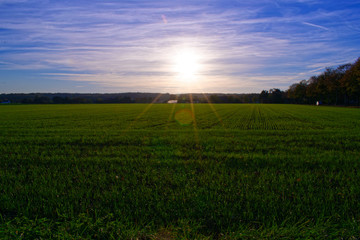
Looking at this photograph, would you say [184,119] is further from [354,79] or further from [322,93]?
[322,93]

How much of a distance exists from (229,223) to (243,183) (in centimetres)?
178

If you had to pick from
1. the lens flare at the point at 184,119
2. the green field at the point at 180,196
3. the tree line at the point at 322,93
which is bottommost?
the green field at the point at 180,196

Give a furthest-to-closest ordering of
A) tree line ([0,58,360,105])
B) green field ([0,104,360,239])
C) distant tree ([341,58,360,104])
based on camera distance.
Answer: tree line ([0,58,360,105]) < distant tree ([341,58,360,104]) < green field ([0,104,360,239])

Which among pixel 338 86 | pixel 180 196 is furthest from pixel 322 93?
pixel 180 196

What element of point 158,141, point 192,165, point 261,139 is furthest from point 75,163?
point 261,139

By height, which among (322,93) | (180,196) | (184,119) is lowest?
(180,196)

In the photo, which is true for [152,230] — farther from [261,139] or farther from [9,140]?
[9,140]

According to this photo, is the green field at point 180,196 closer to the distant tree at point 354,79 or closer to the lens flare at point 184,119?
the lens flare at point 184,119

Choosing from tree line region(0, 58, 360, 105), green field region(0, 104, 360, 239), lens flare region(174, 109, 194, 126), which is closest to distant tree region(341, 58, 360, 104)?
tree line region(0, 58, 360, 105)

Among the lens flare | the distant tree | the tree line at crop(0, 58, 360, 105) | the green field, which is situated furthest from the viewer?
the tree line at crop(0, 58, 360, 105)

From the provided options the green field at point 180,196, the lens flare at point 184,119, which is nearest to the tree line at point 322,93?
the lens flare at point 184,119

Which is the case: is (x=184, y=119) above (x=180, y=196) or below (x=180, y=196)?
above

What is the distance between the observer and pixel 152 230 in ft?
11.9

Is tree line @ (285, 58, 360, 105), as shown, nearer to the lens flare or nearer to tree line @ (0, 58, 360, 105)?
tree line @ (0, 58, 360, 105)
